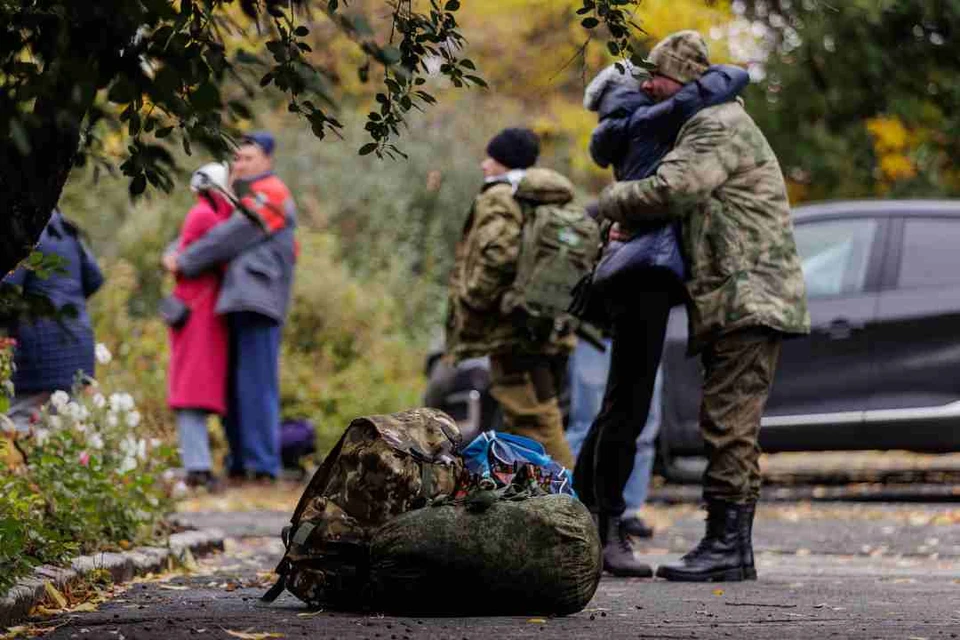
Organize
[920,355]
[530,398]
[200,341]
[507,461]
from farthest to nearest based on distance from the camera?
[200,341], [920,355], [530,398], [507,461]

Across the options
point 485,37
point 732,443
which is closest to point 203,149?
point 732,443

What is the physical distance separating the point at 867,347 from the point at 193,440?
4197mm

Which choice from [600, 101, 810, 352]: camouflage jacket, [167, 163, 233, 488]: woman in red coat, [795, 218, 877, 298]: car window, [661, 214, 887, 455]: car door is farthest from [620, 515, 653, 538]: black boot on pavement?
[167, 163, 233, 488]: woman in red coat

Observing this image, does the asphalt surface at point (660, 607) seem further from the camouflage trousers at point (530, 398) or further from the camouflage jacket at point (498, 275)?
the camouflage jacket at point (498, 275)

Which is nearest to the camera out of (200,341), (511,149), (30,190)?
(30,190)

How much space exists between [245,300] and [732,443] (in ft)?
18.2

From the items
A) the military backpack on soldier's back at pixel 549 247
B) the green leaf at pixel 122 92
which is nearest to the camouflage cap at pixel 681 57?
the military backpack on soldier's back at pixel 549 247

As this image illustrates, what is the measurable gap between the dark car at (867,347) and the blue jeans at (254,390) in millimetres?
2563

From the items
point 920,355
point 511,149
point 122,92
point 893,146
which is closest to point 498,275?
point 511,149

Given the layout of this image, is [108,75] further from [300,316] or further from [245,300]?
[300,316]

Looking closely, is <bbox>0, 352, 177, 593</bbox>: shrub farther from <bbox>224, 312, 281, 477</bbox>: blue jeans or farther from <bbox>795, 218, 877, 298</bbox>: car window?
<bbox>795, 218, 877, 298</bbox>: car window

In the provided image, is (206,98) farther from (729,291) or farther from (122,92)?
(729,291)

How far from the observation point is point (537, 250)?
841 cm

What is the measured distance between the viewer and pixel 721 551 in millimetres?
6727
